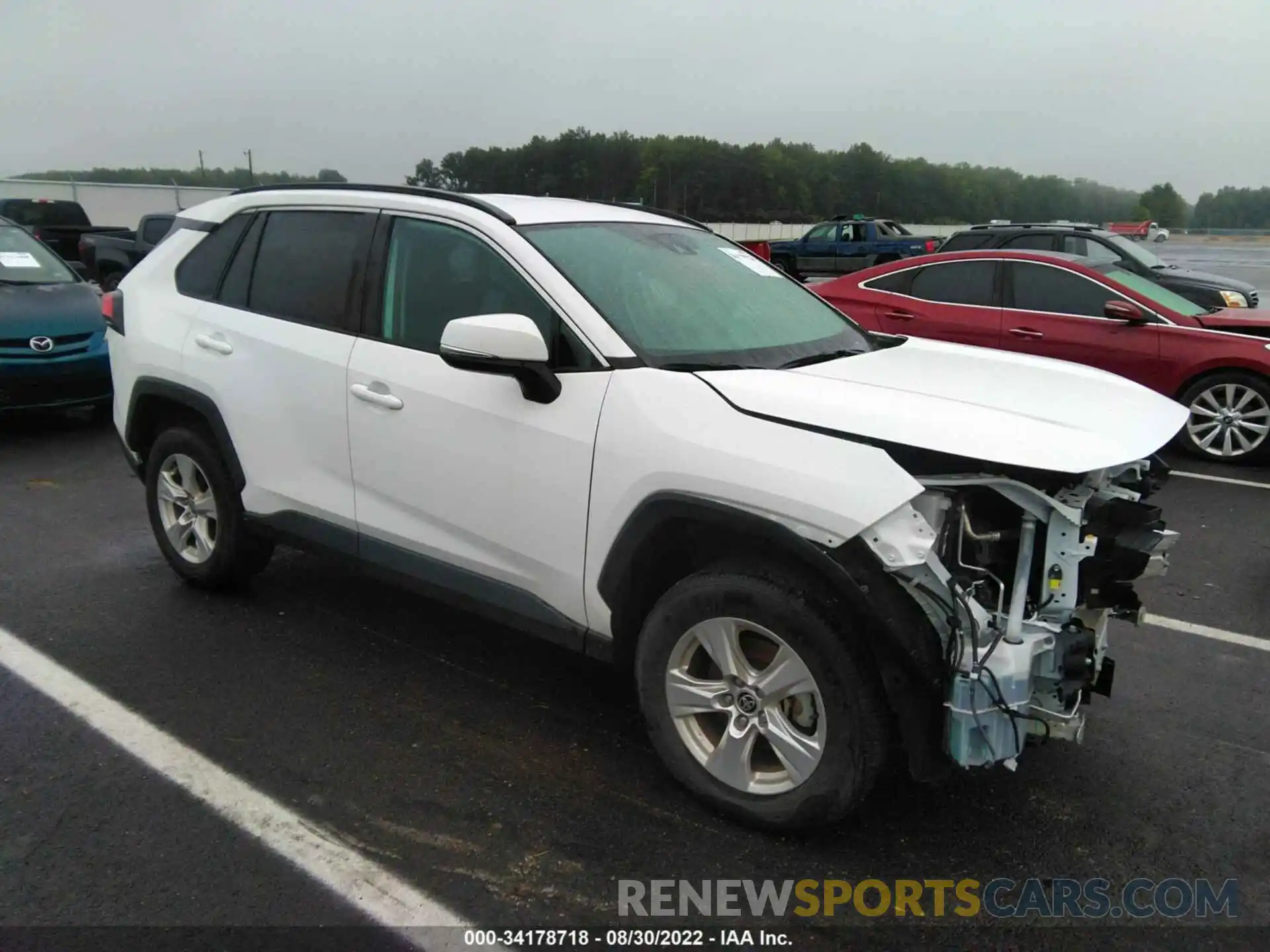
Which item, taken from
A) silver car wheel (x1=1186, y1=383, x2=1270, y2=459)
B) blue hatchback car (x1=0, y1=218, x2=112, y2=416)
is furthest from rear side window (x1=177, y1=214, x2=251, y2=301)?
silver car wheel (x1=1186, y1=383, x2=1270, y2=459)

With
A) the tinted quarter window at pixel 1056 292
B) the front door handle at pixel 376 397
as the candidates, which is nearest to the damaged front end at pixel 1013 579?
the front door handle at pixel 376 397

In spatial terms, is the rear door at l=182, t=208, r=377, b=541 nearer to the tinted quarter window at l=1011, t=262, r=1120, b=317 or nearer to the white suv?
the white suv

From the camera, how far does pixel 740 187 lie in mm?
45875

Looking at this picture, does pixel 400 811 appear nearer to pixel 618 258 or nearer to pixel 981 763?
pixel 981 763

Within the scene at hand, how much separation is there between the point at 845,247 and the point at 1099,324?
19.4 meters

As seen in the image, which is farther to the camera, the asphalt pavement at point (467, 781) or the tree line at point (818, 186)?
the tree line at point (818, 186)

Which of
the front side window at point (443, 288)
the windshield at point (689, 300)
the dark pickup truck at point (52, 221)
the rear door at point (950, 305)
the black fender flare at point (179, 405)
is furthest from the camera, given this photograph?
the dark pickup truck at point (52, 221)

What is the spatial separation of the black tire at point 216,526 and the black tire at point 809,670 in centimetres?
232

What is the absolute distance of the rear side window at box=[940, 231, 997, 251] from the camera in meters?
11.9

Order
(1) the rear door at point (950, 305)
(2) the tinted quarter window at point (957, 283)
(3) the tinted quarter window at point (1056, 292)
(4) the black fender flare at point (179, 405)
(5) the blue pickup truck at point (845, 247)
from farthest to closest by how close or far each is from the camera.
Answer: (5) the blue pickup truck at point (845, 247) < (2) the tinted quarter window at point (957, 283) < (1) the rear door at point (950, 305) < (3) the tinted quarter window at point (1056, 292) < (4) the black fender flare at point (179, 405)

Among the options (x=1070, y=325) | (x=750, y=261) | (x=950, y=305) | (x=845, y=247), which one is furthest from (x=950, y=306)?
(x=845, y=247)

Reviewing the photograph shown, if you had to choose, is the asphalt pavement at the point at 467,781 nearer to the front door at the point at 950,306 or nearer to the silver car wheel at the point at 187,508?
the silver car wheel at the point at 187,508

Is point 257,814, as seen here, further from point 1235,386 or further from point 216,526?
point 1235,386

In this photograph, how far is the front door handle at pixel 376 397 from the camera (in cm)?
354
